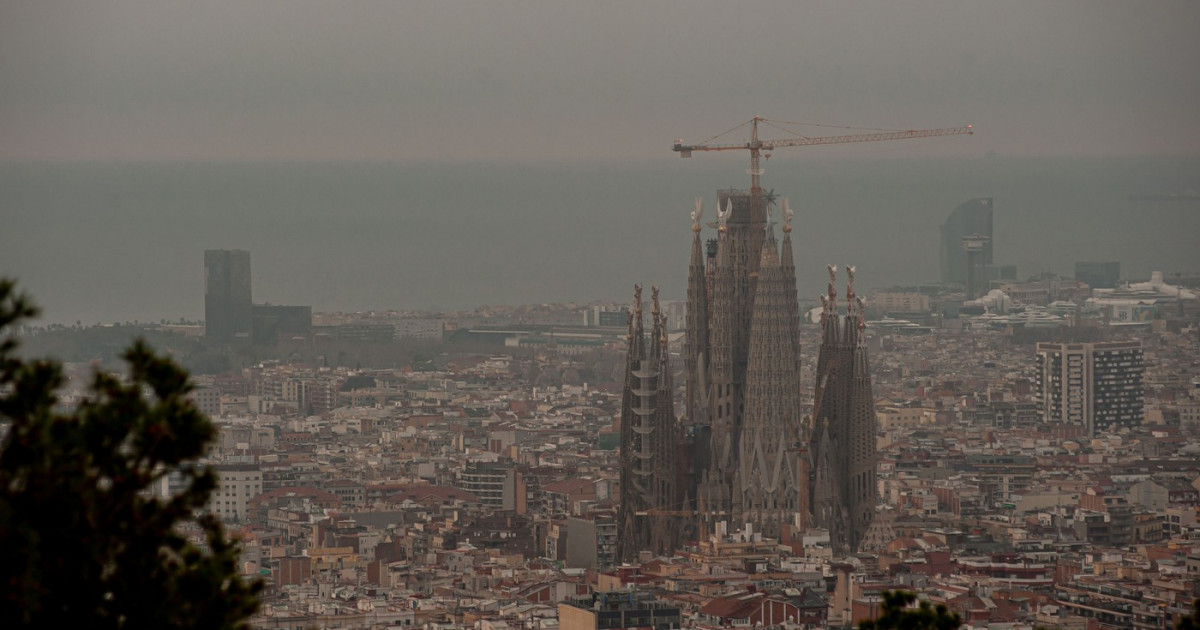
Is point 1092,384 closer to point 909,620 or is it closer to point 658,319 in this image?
point 658,319

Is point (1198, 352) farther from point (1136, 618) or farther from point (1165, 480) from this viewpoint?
point (1136, 618)

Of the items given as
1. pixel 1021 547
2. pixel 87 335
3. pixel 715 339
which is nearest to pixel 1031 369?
pixel 87 335

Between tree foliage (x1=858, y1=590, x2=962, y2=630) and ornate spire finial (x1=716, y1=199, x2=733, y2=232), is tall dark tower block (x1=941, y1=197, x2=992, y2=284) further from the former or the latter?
tree foliage (x1=858, y1=590, x2=962, y2=630)

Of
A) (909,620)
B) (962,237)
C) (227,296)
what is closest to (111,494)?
(909,620)

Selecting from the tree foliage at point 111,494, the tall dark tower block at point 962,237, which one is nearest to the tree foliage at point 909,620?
the tree foliage at point 111,494

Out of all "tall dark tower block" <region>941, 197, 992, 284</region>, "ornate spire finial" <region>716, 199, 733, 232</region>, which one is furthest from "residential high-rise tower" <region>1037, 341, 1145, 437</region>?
"ornate spire finial" <region>716, 199, 733, 232</region>
